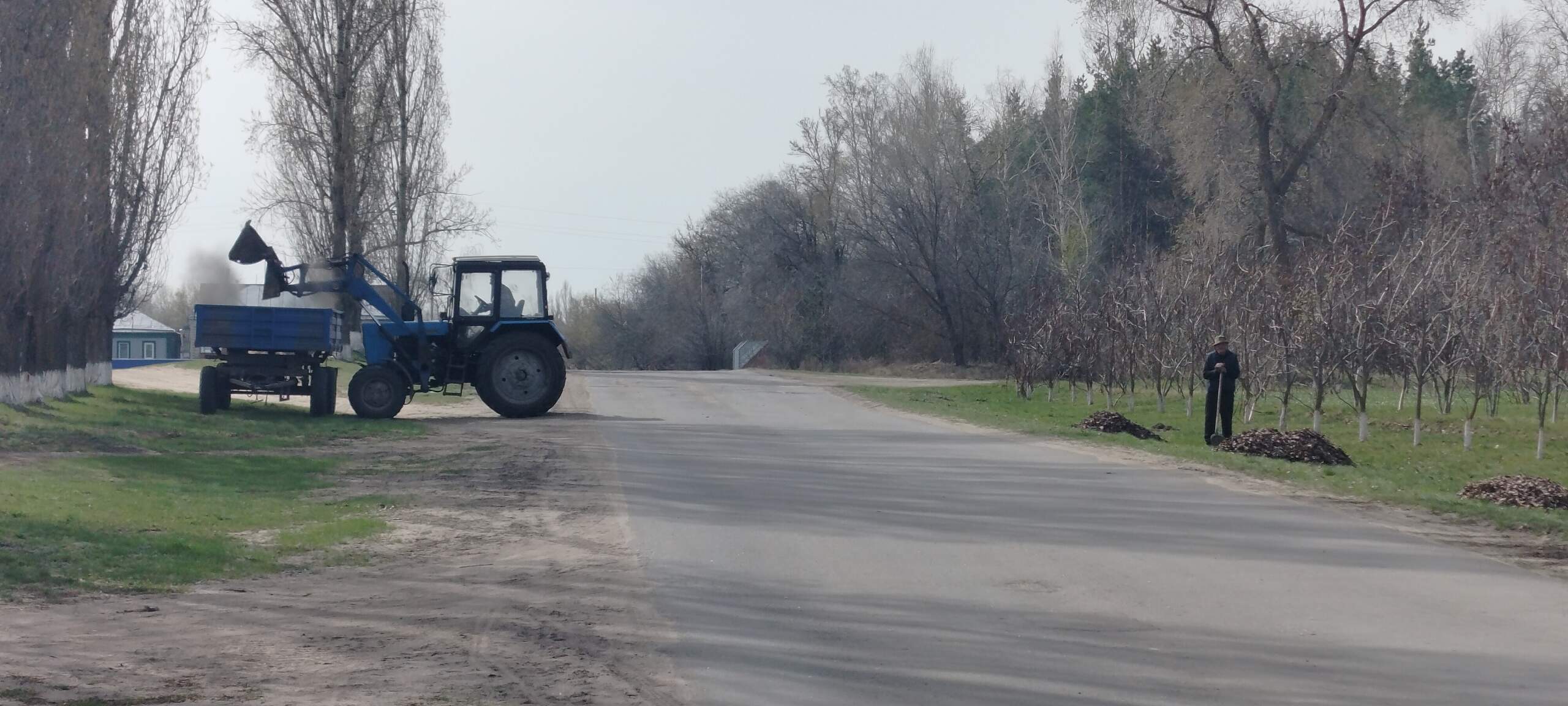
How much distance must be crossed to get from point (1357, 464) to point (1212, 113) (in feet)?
67.8

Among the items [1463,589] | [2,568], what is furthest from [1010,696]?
[2,568]

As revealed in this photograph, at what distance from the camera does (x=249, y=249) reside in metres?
22.4

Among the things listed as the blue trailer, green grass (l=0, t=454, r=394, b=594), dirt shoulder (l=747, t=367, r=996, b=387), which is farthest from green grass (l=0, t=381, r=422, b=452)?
dirt shoulder (l=747, t=367, r=996, b=387)

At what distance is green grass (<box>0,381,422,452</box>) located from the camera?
17344mm

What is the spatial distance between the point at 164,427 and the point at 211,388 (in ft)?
8.79

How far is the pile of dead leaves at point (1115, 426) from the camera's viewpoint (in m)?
22.0

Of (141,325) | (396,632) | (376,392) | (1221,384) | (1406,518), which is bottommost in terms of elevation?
(396,632)

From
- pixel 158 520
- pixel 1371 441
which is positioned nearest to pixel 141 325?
pixel 1371 441

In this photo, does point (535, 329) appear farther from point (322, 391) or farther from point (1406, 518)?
point (1406, 518)

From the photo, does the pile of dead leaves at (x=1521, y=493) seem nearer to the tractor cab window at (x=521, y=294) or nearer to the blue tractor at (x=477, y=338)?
the blue tractor at (x=477, y=338)

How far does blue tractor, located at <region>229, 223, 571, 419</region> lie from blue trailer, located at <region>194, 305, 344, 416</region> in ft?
2.36

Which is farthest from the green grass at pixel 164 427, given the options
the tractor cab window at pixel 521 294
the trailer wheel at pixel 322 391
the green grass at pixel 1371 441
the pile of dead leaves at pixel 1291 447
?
the pile of dead leaves at pixel 1291 447

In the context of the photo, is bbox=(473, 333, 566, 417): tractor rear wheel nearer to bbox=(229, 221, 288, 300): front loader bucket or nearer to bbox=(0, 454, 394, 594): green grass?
bbox=(229, 221, 288, 300): front loader bucket

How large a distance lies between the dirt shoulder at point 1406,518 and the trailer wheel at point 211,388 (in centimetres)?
1479
